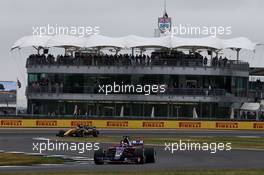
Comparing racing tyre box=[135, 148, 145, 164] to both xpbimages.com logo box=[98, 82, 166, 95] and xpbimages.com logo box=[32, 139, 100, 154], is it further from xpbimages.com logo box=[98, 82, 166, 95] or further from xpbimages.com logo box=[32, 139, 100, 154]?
xpbimages.com logo box=[98, 82, 166, 95]

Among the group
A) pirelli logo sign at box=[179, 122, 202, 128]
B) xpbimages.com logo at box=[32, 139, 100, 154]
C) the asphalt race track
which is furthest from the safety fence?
xpbimages.com logo at box=[32, 139, 100, 154]

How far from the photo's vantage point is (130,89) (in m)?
70.7

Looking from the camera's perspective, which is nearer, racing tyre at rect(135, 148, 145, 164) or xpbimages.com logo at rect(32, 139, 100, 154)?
racing tyre at rect(135, 148, 145, 164)

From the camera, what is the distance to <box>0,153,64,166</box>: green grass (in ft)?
95.0

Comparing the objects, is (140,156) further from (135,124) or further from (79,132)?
(135,124)

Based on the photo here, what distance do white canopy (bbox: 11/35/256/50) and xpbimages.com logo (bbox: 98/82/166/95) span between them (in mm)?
4576

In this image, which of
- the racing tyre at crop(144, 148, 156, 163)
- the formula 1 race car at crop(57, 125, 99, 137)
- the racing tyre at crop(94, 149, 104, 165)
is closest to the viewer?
the racing tyre at crop(94, 149, 104, 165)

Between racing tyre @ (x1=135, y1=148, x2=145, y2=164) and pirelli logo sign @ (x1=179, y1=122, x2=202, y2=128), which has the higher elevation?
racing tyre @ (x1=135, y1=148, x2=145, y2=164)

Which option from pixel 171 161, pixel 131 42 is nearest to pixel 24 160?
pixel 171 161

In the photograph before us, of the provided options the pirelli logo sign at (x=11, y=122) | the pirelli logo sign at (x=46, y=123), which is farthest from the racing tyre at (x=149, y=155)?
the pirelli logo sign at (x=11, y=122)

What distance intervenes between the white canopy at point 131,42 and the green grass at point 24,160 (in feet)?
134

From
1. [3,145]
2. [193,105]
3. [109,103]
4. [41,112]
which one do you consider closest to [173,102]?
[193,105]

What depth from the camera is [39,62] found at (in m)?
72.3

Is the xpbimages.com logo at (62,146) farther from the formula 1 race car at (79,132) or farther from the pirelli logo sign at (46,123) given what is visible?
the pirelli logo sign at (46,123)
